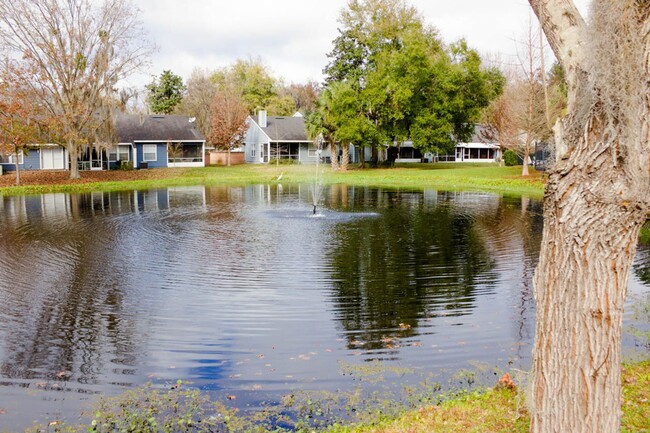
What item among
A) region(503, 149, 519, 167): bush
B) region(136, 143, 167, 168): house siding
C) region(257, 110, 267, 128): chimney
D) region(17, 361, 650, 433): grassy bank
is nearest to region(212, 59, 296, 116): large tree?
region(257, 110, 267, 128): chimney

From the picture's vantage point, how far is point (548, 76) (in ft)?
139

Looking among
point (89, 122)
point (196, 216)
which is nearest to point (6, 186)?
point (89, 122)

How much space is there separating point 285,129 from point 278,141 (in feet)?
7.90

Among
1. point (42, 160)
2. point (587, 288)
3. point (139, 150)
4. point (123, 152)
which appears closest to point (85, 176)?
point (42, 160)

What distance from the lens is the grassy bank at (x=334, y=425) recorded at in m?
5.40

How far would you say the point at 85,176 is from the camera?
41.7 m

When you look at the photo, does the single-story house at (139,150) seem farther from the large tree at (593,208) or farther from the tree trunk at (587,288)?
the tree trunk at (587,288)

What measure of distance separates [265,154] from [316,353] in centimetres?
5319

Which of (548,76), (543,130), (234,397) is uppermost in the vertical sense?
(548,76)

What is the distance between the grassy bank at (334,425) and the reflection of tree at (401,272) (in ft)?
8.05

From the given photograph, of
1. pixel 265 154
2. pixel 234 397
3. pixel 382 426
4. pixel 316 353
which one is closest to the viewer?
pixel 382 426

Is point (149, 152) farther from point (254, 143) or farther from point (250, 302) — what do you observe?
point (250, 302)

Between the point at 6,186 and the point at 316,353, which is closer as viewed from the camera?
the point at 316,353

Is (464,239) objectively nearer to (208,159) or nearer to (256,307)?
(256,307)
